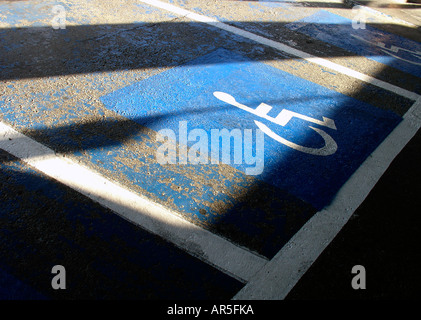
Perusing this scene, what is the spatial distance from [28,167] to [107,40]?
10.6 feet

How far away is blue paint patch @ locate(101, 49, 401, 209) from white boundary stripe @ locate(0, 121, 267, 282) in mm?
546

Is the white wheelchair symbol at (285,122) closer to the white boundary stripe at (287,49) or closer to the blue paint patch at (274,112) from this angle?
the blue paint patch at (274,112)

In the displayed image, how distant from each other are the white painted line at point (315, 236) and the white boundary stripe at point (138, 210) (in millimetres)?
126

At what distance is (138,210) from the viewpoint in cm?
324

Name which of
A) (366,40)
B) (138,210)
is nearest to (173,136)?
(138,210)

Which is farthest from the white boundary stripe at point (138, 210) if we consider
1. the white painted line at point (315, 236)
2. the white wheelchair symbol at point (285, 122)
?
the white wheelchair symbol at point (285, 122)

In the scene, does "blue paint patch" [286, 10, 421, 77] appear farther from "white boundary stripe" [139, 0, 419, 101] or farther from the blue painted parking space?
"white boundary stripe" [139, 0, 419, 101]

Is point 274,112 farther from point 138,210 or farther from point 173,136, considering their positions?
point 138,210

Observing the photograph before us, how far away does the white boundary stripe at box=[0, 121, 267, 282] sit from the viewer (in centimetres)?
295

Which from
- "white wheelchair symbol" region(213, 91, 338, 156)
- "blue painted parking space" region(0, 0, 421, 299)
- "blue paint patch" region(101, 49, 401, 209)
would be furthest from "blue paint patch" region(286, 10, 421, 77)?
"white wheelchair symbol" region(213, 91, 338, 156)

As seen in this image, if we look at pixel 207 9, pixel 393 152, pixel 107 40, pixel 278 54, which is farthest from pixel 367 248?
pixel 207 9

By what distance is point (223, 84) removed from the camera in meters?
5.26

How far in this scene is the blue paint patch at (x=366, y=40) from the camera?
702cm
